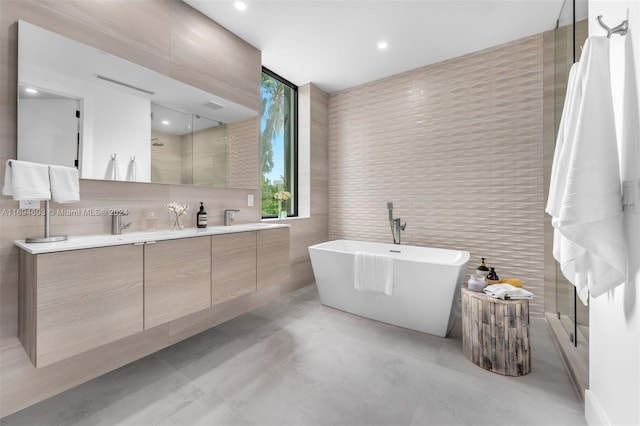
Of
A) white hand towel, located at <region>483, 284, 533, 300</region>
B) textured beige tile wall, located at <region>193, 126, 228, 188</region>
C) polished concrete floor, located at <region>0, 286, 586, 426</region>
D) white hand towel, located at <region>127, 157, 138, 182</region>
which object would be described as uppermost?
textured beige tile wall, located at <region>193, 126, 228, 188</region>

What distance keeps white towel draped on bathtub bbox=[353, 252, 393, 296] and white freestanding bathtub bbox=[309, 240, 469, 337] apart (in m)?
0.05

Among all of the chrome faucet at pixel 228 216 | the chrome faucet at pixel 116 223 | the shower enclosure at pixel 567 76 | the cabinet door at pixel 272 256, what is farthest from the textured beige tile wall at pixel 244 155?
the shower enclosure at pixel 567 76

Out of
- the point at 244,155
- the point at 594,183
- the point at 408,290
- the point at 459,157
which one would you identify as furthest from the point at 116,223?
the point at 459,157

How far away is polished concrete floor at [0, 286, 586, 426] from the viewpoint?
1381 millimetres

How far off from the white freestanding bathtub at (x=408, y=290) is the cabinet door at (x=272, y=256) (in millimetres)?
366

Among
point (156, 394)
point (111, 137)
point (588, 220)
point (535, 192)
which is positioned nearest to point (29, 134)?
point (111, 137)

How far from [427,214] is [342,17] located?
2.18 meters

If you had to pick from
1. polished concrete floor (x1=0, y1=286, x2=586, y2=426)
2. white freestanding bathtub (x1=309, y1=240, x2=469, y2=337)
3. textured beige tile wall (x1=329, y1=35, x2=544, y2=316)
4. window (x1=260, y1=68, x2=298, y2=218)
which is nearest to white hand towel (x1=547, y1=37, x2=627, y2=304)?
polished concrete floor (x1=0, y1=286, x2=586, y2=426)

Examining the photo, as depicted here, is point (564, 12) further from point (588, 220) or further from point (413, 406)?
point (413, 406)

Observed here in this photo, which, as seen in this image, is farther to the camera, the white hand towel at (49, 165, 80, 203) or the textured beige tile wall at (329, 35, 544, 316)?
the textured beige tile wall at (329, 35, 544, 316)

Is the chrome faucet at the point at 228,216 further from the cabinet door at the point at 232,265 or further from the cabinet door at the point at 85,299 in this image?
the cabinet door at the point at 85,299

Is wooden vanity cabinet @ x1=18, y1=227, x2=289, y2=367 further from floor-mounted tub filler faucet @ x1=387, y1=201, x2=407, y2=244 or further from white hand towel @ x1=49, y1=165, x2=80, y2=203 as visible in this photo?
floor-mounted tub filler faucet @ x1=387, y1=201, x2=407, y2=244

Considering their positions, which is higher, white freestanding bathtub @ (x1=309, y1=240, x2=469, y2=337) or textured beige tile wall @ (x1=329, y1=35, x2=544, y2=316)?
textured beige tile wall @ (x1=329, y1=35, x2=544, y2=316)

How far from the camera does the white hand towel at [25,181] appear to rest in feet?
4.41
